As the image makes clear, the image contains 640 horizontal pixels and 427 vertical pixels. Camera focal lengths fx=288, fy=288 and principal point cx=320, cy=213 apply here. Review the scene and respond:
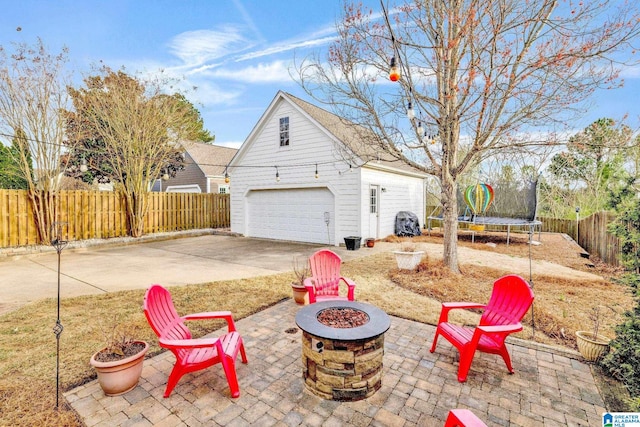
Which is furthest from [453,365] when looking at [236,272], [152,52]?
[152,52]

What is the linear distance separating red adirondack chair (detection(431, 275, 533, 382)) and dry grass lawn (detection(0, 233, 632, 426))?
989 millimetres

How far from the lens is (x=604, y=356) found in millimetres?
3092

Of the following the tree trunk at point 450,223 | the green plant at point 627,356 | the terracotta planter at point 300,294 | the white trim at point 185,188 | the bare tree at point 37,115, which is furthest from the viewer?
the white trim at point 185,188

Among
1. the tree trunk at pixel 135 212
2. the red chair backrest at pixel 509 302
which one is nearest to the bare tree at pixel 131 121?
the tree trunk at pixel 135 212

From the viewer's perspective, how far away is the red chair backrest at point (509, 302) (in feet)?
9.86

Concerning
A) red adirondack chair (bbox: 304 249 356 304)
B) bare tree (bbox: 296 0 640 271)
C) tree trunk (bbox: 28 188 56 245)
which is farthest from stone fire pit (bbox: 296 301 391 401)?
tree trunk (bbox: 28 188 56 245)

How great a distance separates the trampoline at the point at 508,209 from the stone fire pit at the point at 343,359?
1015cm

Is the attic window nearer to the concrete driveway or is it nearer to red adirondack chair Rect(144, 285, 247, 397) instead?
the concrete driveway

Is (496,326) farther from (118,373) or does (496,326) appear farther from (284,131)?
(284,131)

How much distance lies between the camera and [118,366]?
251 centimetres

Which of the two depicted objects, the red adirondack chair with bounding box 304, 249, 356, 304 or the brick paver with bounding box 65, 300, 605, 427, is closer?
the brick paver with bounding box 65, 300, 605, 427

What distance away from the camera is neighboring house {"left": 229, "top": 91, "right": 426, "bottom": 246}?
35.0 ft

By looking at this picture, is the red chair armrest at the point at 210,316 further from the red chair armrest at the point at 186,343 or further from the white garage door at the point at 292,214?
the white garage door at the point at 292,214

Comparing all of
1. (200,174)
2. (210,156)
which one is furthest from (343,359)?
(210,156)
